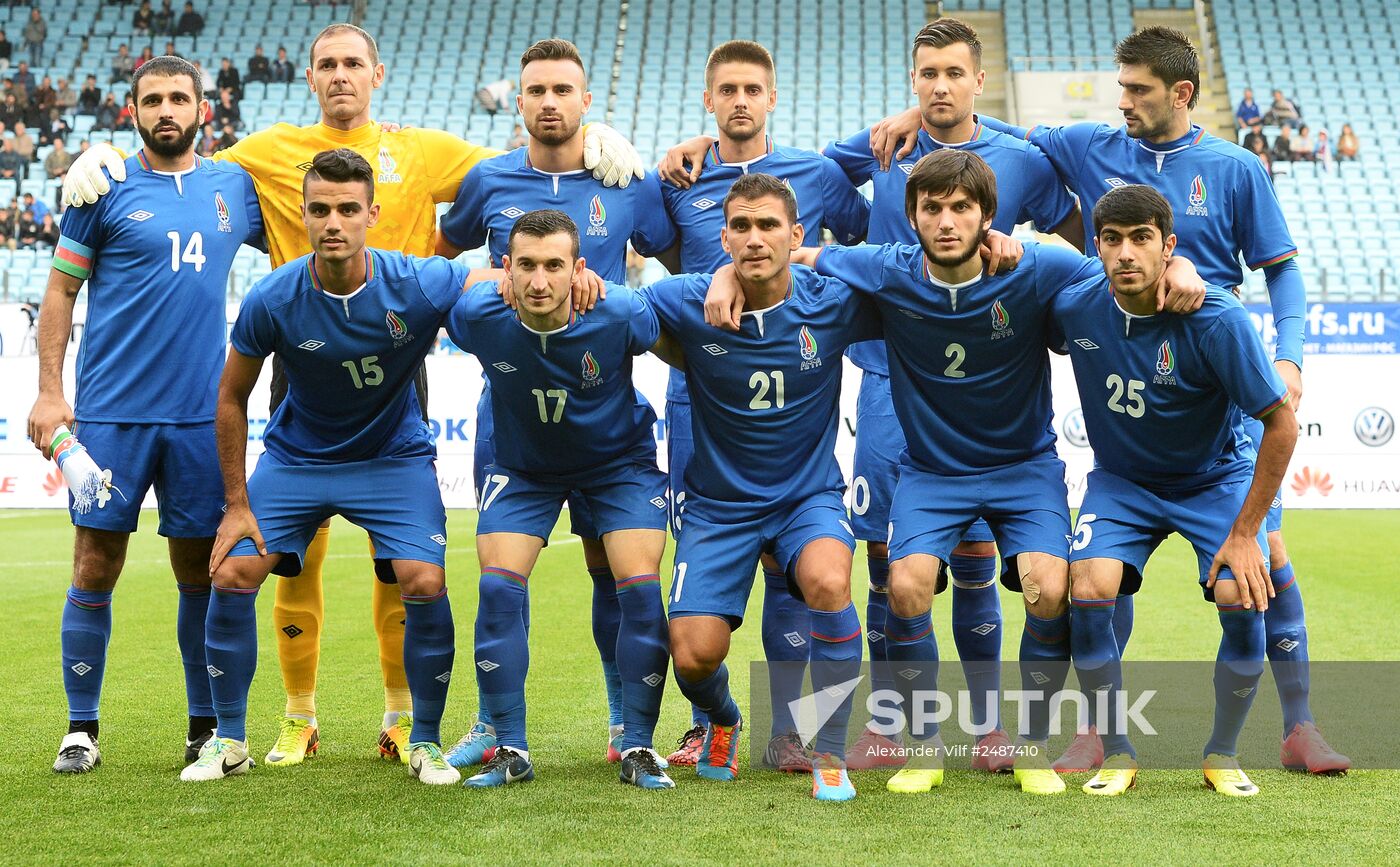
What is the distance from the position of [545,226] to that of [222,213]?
51.0 inches

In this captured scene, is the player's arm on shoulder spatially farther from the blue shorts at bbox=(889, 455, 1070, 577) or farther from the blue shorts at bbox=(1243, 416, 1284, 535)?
the blue shorts at bbox=(1243, 416, 1284, 535)

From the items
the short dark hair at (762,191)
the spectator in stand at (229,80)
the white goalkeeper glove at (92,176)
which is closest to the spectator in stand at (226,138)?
the spectator in stand at (229,80)

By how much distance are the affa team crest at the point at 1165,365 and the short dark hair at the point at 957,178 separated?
25.0 inches

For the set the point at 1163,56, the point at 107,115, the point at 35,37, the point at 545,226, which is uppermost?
the point at 35,37

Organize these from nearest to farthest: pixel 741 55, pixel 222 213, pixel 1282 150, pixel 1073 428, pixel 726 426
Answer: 1. pixel 726 426
2. pixel 222 213
3. pixel 741 55
4. pixel 1073 428
5. pixel 1282 150

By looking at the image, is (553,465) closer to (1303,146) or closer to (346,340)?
(346,340)

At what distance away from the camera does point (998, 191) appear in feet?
15.8

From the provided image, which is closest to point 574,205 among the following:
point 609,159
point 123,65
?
point 609,159

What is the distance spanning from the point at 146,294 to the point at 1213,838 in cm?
359

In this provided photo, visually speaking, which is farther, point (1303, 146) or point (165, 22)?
point (165, 22)


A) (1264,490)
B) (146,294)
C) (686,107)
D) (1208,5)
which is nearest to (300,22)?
(686,107)

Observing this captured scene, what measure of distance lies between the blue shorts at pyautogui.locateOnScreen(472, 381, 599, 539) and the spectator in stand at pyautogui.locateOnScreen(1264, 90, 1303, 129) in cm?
2053

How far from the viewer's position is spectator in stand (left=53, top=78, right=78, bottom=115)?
2262cm

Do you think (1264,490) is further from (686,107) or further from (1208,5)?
(1208,5)
